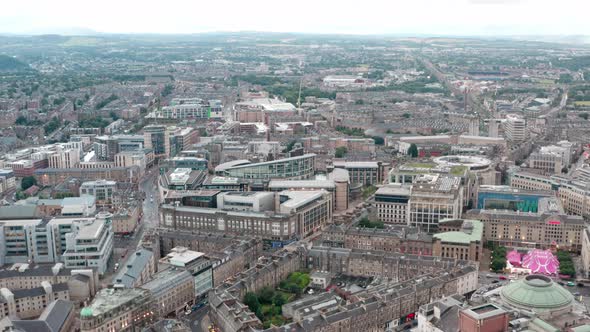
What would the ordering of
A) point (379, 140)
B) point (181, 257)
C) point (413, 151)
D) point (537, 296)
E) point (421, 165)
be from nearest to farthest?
point (537, 296), point (181, 257), point (421, 165), point (413, 151), point (379, 140)

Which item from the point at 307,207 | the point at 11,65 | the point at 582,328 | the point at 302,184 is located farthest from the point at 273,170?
the point at 11,65

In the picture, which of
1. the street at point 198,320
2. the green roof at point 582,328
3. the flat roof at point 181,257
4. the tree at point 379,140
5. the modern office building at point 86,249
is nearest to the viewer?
Result: the green roof at point 582,328

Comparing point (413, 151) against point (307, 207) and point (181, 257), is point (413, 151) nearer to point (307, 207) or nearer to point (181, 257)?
A: point (307, 207)

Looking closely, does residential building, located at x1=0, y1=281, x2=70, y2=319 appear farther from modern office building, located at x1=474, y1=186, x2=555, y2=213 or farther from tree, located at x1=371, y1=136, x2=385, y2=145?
tree, located at x1=371, y1=136, x2=385, y2=145

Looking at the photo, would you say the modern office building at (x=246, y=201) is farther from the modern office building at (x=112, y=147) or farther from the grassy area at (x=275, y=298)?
the modern office building at (x=112, y=147)

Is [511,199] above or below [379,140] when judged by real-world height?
above

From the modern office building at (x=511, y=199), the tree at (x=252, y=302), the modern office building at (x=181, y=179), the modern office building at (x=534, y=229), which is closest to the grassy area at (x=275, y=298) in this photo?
the tree at (x=252, y=302)

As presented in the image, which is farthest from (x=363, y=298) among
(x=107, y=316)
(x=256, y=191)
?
(x=256, y=191)
